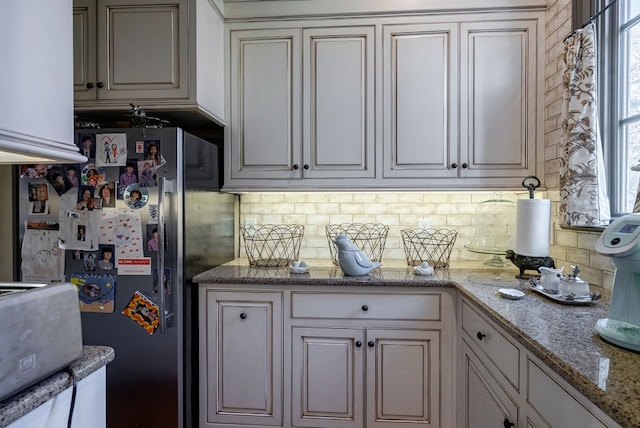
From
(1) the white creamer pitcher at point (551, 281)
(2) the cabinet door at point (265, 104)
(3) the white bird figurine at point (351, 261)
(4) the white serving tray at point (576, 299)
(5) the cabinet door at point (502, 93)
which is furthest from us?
(2) the cabinet door at point (265, 104)

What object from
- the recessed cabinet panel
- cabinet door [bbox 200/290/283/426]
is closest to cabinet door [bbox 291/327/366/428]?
cabinet door [bbox 200/290/283/426]

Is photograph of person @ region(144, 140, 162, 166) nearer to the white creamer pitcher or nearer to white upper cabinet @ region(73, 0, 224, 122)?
white upper cabinet @ region(73, 0, 224, 122)

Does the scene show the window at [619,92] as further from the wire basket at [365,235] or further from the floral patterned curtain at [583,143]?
the wire basket at [365,235]

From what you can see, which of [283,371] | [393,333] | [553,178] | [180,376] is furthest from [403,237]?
[180,376]

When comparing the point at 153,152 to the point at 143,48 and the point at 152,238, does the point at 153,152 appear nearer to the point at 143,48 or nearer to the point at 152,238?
the point at 152,238

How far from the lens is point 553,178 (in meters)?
2.00

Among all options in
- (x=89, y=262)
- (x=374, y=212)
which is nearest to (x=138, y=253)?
(x=89, y=262)

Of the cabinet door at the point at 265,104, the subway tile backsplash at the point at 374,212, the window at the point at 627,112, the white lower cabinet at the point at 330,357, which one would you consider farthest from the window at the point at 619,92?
the cabinet door at the point at 265,104

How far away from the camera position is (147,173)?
1.74m

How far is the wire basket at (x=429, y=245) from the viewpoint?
222 centimetres

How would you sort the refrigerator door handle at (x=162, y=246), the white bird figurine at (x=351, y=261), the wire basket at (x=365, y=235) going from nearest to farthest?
the refrigerator door handle at (x=162, y=246), the white bird figurine at (x=351, y=261), the wire basket at (x=365, y=235)

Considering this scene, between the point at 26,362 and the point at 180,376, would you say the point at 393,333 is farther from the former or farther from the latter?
the point at 26,362

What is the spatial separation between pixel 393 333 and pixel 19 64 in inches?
69.4

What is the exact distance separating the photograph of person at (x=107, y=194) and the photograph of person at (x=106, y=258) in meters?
0.20
